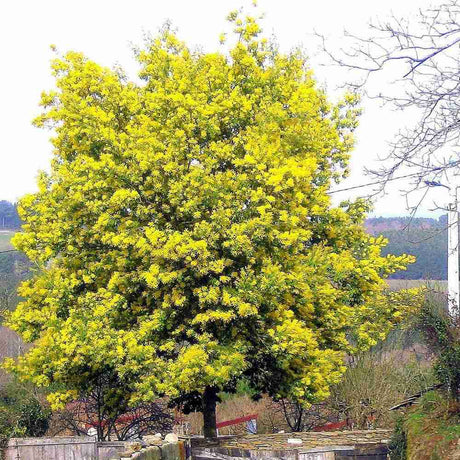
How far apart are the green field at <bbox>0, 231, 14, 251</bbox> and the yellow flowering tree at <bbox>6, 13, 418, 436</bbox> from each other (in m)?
73.4

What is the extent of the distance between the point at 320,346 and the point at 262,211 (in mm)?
4208

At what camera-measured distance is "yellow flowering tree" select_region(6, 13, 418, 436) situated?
15.4m

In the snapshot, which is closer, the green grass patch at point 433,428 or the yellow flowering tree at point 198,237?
the green grass patch at point 433,428

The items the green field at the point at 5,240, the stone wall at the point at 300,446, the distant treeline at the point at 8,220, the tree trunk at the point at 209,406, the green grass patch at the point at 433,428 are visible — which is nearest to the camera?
the green grass patch at the point at 433,428

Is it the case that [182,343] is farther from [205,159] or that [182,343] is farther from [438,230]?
[438,230]

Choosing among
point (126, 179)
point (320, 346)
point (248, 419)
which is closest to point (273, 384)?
point (320, 346)

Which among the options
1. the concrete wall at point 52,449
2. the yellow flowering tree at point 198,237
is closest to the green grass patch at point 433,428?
the yellow flowering tree at point 198,237

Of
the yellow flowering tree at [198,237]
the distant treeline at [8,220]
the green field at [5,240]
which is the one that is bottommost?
the yellow flowering tree at [198,237]

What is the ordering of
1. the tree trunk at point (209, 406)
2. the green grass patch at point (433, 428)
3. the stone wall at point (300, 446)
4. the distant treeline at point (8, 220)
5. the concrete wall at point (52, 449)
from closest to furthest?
1. the green grass patch at point (433, 428)
2. the stone wall at point (300, 446)
3. the concrete wall at point (52, 449)
4. the tree trunk at point (209, 406)
5. the distant treeline at point (8, 220)

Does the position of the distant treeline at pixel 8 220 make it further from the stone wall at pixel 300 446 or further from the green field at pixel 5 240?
the stone wall at pixel 300 446

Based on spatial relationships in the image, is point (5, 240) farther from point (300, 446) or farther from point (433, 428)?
point (433, 428)

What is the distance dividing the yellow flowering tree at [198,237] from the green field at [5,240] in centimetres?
7340

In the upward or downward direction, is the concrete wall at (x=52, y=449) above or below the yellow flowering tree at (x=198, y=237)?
below

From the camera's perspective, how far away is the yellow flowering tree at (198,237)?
15.4 meters
